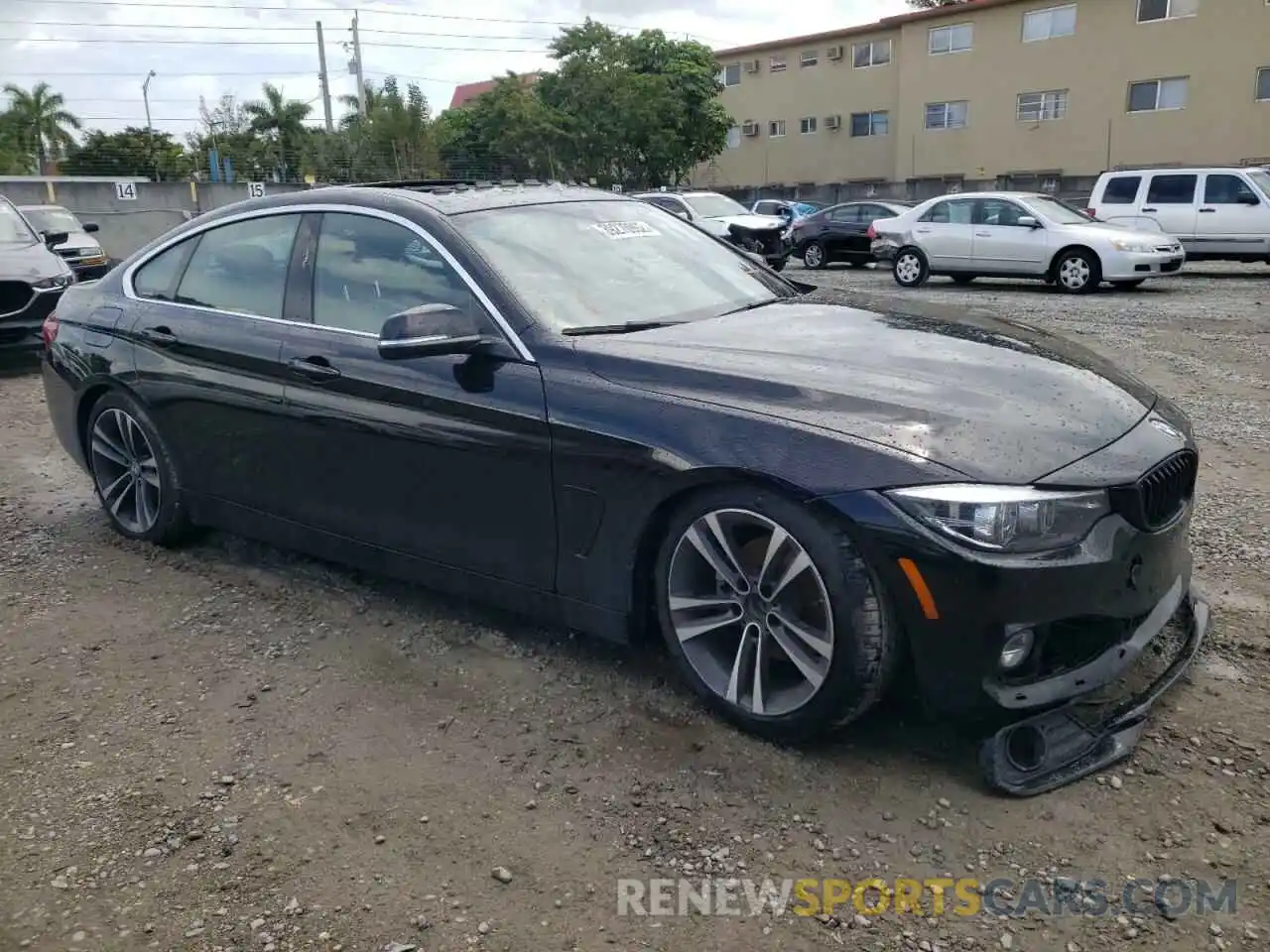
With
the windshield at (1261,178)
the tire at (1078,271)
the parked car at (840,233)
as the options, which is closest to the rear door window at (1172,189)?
the windshield at (1261,178)

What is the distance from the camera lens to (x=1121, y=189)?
58.7 feet

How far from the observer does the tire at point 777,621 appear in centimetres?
276

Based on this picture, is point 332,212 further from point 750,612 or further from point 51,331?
point 750,612

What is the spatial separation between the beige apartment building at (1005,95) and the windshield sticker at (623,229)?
111 ft

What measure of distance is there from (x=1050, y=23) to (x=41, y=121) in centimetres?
4946

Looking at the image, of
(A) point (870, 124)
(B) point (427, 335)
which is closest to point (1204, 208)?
(B) point (427, 335)

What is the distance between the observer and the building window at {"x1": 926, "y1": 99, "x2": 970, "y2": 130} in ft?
126

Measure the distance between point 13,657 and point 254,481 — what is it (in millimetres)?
1055

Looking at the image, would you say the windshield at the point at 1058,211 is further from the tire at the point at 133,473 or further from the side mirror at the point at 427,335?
the side mirror at the point at 427,335

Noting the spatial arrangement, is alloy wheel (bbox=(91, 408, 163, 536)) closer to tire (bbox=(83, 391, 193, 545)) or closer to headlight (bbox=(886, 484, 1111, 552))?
tire (bbox=(83, 391, 193, 545))

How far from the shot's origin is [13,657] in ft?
12.7

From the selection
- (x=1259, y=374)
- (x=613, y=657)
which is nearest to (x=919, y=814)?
(x=613, y=657)

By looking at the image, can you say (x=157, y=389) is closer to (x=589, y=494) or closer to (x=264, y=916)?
(x=589, y=494)

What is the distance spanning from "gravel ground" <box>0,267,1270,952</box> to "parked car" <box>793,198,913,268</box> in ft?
59.8
